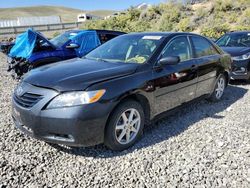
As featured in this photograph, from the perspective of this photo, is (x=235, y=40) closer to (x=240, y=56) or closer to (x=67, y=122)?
(x=240, y=56)

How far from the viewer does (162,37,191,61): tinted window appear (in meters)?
4.48

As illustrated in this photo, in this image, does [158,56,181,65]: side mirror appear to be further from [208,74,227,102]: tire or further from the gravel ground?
[208,74,227,102]: tire

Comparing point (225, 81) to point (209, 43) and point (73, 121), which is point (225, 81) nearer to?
point (209, 43)

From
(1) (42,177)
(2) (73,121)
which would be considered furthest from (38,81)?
(1) (42,177)

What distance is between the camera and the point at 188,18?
22094 mm

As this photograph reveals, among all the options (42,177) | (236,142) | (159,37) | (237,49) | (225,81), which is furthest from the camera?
(237,49)

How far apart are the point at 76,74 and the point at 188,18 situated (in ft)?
66.2

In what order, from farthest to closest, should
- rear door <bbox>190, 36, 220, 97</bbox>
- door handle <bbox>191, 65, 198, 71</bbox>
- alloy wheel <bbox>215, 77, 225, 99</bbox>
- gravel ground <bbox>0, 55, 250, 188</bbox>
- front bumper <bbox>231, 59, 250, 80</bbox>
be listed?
front bumper <bbox>231, 59, 250, 80</bbox>
alloy wheel <bbox>215, 77, 225, 99</bbox>
rear door <bbox>190, 36, 220, 97</bbox>
door handle <bbox>191, 65, 198, 71</bbox>
gravel ground <bbox>0, 55, 250, 188</bbox>

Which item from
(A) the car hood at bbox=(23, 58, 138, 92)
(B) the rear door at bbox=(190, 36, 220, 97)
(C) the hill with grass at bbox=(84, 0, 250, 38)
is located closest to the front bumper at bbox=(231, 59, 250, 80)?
(B) the rear door at bbox=(190, 36, 220, 97)

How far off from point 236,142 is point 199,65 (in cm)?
161

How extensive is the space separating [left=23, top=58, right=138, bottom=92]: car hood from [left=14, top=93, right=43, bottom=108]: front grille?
15cm

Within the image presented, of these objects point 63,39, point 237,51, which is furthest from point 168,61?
point 63,39

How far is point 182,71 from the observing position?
15.1 ft

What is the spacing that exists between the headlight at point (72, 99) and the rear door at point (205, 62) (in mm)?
2598
